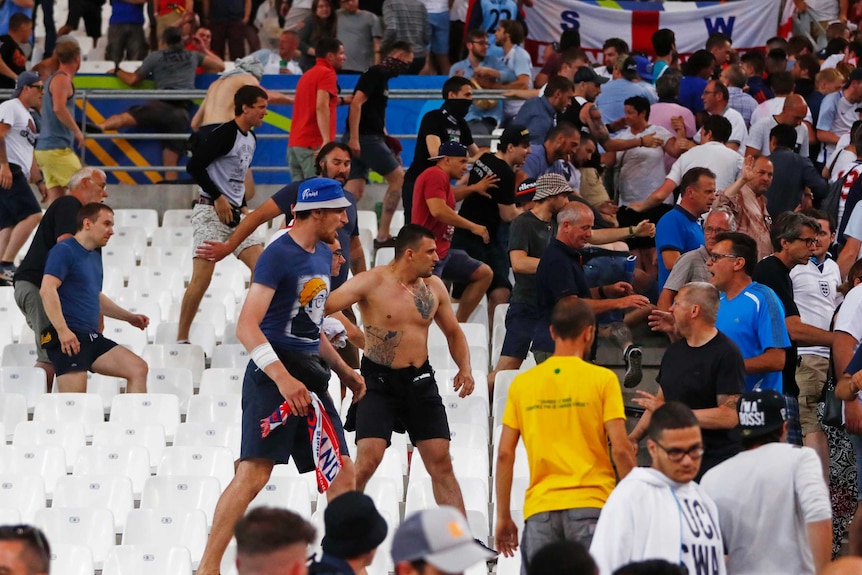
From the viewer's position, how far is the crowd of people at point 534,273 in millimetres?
5477

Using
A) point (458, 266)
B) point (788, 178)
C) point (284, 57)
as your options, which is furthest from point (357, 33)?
point (788, 178)

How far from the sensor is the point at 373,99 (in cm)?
1202

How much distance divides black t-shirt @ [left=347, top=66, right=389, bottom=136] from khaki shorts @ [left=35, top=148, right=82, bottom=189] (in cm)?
241

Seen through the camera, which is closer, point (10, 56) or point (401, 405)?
point (401, 405)

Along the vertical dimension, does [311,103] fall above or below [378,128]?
above

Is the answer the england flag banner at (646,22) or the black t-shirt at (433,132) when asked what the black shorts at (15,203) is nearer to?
the black t-shirt at (433,132)

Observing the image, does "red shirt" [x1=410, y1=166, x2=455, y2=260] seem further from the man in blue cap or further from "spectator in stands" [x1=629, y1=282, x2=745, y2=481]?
"spectator in stands" [x1=629, y1=282, x2=745, y2=481]

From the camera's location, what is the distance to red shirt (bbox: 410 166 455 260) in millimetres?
10359

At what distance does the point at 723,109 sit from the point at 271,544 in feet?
27.9

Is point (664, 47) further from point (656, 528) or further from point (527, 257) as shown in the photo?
point (656, 528)

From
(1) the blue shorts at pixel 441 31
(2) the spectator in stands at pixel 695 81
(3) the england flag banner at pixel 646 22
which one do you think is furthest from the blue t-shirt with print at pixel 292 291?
(3) the england flag banner at pixel 646 22

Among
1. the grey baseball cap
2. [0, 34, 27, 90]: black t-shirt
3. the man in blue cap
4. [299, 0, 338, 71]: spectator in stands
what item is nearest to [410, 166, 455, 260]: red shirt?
the man in blue cap

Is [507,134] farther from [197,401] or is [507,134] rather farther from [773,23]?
[773,23]

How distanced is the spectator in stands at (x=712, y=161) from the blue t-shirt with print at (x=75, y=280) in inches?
155
